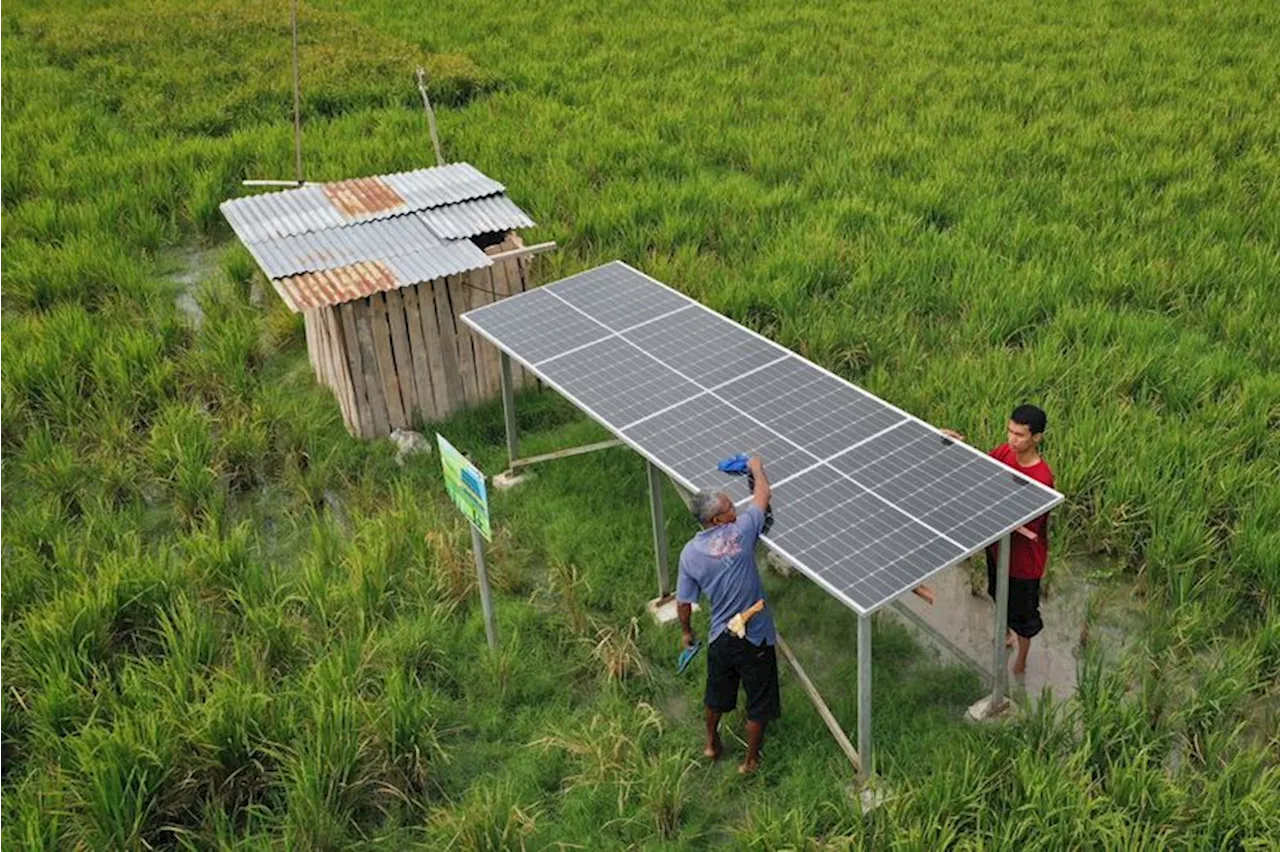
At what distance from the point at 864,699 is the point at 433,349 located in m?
3.79

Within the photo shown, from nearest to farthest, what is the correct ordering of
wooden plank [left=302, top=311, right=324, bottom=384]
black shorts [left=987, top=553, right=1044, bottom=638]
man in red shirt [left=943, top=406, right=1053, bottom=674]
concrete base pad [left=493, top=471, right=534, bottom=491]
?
man in red shirt [left=943, top=406, right=1053, bottom=674]
black shorts [left=987, top=553, right=1044, bottom=638]
concrete base pad [left=493, top=471, right=534, bottom=491]
wooden plank [left=302, top=311, right=324, bottom=384]

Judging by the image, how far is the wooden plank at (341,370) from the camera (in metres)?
6.65

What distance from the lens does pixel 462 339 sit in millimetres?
7047

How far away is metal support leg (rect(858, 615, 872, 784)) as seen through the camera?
4.04m

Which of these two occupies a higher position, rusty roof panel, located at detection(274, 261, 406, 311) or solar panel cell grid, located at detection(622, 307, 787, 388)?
rusty roof panel, located at detection(274, 261, 406, 311)

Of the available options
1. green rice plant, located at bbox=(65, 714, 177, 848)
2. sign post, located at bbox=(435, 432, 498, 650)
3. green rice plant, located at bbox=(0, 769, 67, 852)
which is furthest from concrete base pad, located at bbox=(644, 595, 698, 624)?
green rice plant, located at bbox=(0, 769, 67, 852)

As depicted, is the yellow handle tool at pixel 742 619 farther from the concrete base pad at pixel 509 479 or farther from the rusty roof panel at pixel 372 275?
the rusty roof panel at pixel 372 275

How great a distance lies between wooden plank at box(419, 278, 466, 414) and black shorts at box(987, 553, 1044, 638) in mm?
3704

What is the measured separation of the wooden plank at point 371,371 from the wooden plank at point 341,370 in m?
0.10

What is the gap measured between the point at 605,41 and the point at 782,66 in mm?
2588

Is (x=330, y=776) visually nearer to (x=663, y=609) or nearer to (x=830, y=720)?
(x=663, y=609)

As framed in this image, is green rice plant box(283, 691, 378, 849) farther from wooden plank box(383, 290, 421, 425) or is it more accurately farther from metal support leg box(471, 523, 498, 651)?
wooden plank box(383, 290, 421, 425)

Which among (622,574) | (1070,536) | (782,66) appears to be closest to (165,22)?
(782,66)

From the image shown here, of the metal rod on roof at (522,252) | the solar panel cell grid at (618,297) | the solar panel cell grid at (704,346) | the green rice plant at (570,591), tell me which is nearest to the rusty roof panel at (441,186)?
the metal rod on roof at (522,252)
